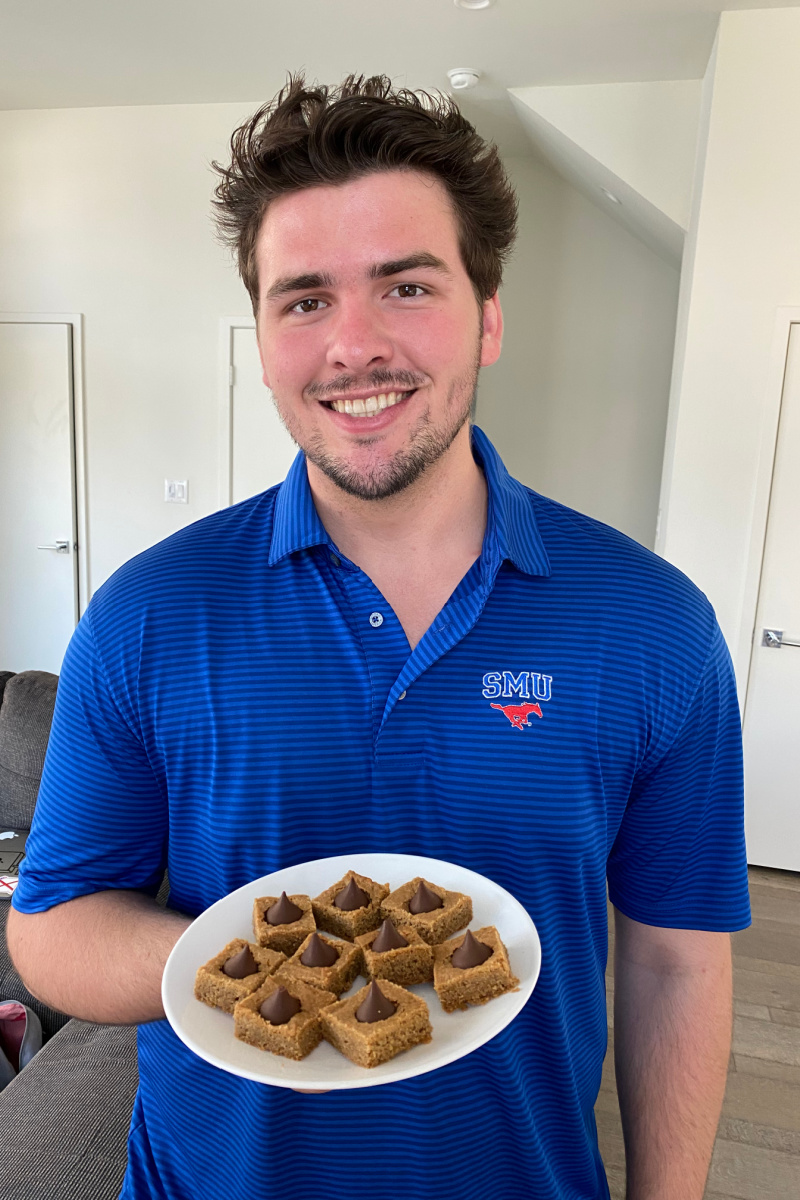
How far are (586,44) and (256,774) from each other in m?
3.73

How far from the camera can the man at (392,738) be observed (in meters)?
0.89

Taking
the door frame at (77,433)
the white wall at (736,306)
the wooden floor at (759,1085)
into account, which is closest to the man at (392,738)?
the wooden floor at (759,1085)

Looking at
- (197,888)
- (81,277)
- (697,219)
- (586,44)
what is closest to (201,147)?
(81,277)

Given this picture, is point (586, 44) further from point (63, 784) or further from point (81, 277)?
point (63, 784)

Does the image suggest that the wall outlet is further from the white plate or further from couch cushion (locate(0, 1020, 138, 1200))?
the white plate

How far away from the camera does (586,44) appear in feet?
11.3

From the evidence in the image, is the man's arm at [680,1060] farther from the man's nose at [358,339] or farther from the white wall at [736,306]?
the white wall at [736,306]

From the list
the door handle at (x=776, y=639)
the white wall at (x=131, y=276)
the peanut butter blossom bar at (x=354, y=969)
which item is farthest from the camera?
the white wall at (x=131, y=276)

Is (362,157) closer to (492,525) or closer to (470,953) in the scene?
(492,525)

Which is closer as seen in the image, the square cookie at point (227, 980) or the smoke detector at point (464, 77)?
the square cookie at point (227, 980)

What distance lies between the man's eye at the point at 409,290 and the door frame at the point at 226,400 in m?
3.83

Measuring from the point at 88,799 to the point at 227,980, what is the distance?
0.86ft

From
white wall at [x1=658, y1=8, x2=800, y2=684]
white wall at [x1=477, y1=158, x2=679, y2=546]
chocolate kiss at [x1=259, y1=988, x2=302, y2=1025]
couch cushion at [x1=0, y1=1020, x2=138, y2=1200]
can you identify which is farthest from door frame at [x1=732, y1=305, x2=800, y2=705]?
chocolate kiss at [x1=259, y1=988, x2=302, y2=1025]

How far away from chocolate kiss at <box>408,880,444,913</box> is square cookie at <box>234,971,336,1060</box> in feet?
0.43
